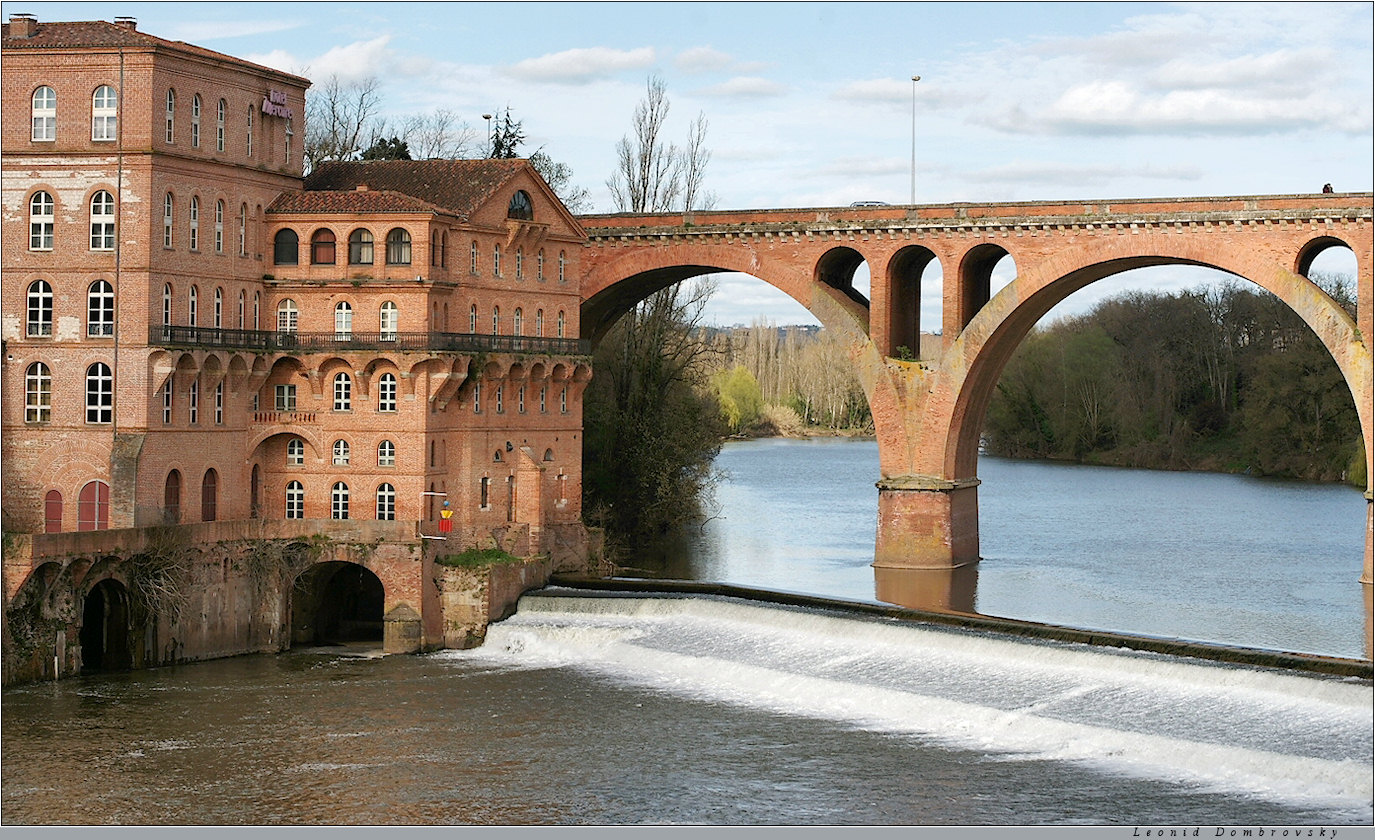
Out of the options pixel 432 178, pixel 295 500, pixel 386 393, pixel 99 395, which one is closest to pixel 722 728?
pixel 386 393

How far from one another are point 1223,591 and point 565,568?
18760mm

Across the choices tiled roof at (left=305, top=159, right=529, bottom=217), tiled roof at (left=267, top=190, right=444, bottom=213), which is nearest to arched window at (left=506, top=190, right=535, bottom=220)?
tiled roof at (left=305, top=159, right=529, bottom=217)

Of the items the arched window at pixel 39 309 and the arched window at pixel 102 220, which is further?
the arched window at pixel 39 309

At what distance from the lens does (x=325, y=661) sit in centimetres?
4844

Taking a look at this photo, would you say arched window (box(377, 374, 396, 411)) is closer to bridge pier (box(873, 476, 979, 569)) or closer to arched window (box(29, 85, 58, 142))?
arched window (box(29, 85, 58, 142))

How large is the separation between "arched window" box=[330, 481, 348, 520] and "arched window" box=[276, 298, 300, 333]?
14.4 feet

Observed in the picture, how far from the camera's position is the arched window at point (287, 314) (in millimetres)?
52438

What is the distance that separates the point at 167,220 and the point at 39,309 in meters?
3.79

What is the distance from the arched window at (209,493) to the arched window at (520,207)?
1108 cm

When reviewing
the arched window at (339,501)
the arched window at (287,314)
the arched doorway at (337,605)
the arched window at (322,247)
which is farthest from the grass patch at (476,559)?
the arched window at (322,247)

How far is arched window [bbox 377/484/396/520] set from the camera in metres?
51.5

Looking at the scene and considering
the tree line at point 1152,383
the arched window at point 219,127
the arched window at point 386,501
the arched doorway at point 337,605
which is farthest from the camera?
the tree line at point 1152,383

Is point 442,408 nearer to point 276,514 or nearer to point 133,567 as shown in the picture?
point 276,514

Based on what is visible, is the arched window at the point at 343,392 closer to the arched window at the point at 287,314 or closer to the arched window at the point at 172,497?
the arched window at the point at 287,314
